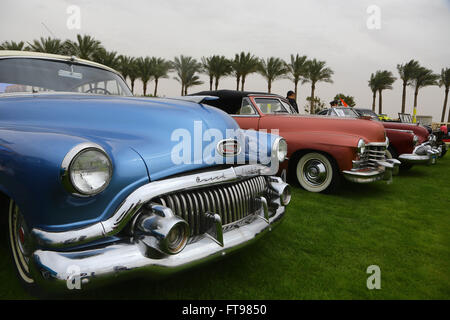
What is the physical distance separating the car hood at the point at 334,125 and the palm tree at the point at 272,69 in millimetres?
21873

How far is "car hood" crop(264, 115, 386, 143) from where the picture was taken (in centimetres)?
461

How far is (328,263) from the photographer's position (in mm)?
2418

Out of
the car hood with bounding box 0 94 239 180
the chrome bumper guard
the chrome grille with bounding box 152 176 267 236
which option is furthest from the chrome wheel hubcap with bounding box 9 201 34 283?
the chrome grille with bounding box 152 176 267 236

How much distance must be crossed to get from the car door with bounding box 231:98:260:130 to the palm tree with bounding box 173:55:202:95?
66.9ft

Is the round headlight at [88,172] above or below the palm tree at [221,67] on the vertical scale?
below

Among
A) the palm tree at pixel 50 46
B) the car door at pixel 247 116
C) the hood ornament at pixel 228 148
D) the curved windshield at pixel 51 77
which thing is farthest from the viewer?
the palm tree at pixel 50 46

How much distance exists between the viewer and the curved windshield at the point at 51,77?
2525 millimetres

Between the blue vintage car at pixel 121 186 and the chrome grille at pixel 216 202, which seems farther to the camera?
the chrome grille at pixel 216 202

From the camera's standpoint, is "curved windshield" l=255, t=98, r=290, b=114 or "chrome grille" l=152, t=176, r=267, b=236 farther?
"curved windshield" l=255, t=98, r=290, b=114

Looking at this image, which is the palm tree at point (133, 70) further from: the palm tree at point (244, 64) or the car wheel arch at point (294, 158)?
the car wheel arch at point (294, 158)

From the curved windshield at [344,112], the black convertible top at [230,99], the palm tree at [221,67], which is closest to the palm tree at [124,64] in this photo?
the palm tree at [221,67]

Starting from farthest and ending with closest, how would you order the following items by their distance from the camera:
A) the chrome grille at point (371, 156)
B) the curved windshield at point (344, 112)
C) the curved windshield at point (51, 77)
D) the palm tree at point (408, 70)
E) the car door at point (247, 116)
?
the palm tree at point (408, 70) → the curved windshield at point (344, 112) → the car door at point (247, 116) → the chrome grille at point (371, 156) → the curved windshield at point (51, 77)

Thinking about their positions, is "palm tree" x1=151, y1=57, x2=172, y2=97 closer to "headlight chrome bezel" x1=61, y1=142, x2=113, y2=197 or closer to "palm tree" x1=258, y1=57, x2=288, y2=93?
"palm tree" x1=258, y1=57, x2=288, y2=93
